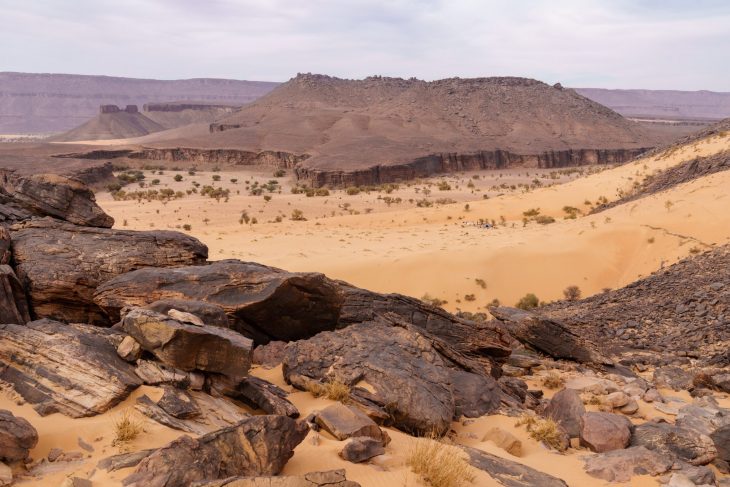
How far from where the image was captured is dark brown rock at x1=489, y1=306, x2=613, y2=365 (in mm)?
12097

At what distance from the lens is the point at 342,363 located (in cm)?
800

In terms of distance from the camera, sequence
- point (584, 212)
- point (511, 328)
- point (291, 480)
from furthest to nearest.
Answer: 1. point (584, 212)
2. point (511, 328)
3. point (291, 480)

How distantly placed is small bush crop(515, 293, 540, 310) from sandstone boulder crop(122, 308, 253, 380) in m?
13.7

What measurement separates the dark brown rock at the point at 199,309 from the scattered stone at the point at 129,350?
25.1 inches

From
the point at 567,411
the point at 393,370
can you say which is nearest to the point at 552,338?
the point at 567,411

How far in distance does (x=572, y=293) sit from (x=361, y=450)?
15.4 m

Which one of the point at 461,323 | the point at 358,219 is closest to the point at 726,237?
the point at 461,323

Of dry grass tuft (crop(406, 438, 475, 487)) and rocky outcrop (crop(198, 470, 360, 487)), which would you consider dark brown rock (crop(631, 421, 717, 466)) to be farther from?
rocky outcrop (crop(198, 470, 360, 487))

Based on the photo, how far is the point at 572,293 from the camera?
1983 cm

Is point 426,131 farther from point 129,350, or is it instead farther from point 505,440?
point 129,350

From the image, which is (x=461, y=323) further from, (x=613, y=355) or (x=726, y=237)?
(x=726, y=237)

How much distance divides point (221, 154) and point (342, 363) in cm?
7138

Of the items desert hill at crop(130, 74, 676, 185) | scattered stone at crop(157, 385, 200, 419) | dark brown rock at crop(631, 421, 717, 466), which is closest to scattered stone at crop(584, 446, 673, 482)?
dark brown rock at crop(631, 421, 717, 466)

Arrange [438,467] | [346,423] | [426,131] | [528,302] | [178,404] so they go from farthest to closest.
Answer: [426,131]
[528,302]
[346,423]
[178,404]
[438,467]
